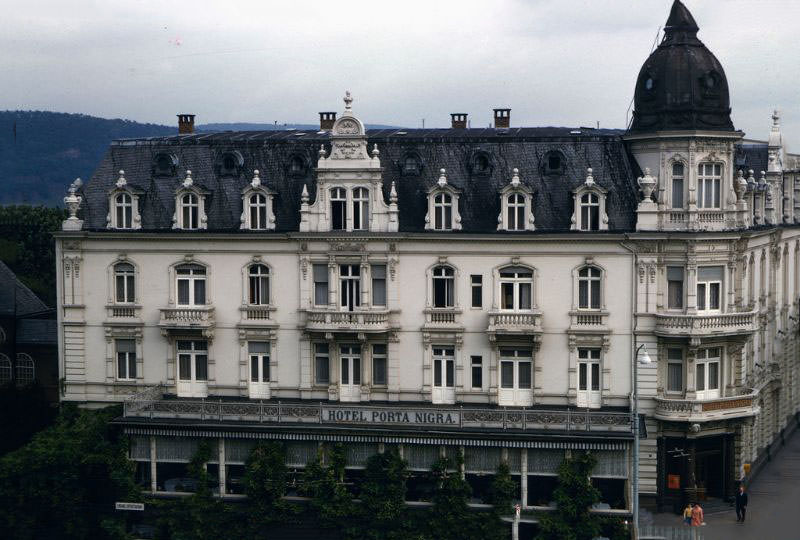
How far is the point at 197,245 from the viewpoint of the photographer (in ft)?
194

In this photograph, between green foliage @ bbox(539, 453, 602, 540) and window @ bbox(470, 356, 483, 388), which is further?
window @ bbox(470, 356, 483, 388)

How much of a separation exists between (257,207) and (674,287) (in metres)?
19.4

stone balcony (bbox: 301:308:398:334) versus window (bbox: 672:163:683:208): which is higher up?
window (bbox: 672:163:683:208)

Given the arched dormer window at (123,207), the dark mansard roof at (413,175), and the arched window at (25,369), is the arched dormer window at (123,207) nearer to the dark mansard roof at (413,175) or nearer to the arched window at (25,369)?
the dark mansard roof at (413,175)

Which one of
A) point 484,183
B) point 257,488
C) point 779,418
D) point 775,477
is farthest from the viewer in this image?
point 779,418

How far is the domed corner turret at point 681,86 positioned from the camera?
56375 mm

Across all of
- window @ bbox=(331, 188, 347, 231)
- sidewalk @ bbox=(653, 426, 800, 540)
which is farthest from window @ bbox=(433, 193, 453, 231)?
sidewalk @ bbox=(653, 426, 800, 540)

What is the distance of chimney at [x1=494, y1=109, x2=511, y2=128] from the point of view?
214 ft

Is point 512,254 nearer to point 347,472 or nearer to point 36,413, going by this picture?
point 347,472

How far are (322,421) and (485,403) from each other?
753 cm

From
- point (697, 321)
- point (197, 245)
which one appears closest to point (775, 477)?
point (697, 321)

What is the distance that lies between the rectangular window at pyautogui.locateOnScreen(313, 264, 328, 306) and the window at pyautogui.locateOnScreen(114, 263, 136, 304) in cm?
888

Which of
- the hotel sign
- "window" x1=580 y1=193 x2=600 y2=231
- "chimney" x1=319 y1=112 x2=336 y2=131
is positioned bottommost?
the hotel sign

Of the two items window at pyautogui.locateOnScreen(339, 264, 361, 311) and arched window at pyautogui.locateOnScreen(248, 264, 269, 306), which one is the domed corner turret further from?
arched window at pyautogui.locateOnScreen(248, 264, 269, 306)
